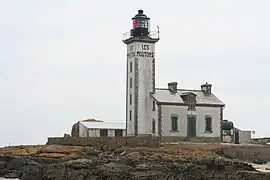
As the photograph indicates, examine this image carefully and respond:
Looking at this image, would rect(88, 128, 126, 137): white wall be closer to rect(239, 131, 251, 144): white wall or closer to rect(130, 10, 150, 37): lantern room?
rect(130, 10, 150, 37): lantern room

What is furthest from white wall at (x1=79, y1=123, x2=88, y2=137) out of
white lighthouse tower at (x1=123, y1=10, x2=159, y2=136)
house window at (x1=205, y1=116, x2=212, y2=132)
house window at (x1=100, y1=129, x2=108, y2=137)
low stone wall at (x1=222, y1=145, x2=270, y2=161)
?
low stone wall at (x1=222, y1=145, x2=270, y2=161)

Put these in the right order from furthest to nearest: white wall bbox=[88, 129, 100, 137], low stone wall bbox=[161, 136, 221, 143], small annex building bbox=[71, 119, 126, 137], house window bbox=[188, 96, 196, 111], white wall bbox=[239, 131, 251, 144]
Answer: small annex building bbox=[71, 119, 126, 137] → white wall bbox=[88, 129, 100, 137] → white wall bbox=[239, 131, 251, 144] → house window bbox=[188, 96, 196, 111] → low stone wall bbox=[161, 136, 221, 143]

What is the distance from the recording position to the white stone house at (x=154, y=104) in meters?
49.3

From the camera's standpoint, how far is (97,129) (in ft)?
174

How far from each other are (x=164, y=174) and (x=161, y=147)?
574 inches

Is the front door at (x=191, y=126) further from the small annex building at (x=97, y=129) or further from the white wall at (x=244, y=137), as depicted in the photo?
the small annex building at (x=97, y=129)

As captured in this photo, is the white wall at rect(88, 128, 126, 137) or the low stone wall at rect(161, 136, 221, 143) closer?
the low stone wall at rect(161, 136, 221, 143)

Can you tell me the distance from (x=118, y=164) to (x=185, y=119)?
1856 centimetres

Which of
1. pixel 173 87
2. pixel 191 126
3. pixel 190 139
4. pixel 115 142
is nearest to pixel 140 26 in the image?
pixel 173 87

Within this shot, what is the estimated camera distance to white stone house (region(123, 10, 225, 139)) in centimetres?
4931

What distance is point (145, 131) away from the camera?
164 feet

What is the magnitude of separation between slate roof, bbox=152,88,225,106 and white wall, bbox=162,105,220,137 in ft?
1.55

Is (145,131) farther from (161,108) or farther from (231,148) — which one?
(231,148)

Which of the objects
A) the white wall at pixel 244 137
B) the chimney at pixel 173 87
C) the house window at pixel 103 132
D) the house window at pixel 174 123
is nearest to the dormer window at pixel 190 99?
the chimney at pixel 173 87
